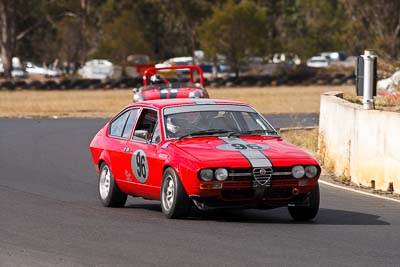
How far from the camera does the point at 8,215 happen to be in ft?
40.9

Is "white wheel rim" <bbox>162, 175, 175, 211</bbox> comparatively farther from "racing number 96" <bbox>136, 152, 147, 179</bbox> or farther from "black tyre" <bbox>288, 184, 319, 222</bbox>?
"black tyre" <bbox>288, 184, 319, 222</bbox>

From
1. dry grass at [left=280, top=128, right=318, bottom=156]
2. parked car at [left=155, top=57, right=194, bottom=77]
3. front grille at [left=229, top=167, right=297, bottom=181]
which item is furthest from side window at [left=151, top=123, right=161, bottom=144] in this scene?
parked car at [left=155, top=57, right=194, bottom=77]

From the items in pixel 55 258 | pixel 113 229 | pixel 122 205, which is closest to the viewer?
pixel 55 258

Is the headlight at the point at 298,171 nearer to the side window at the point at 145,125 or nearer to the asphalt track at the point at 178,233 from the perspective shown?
the asphalt track at the point at 178,233

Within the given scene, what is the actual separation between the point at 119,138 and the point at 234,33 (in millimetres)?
58044

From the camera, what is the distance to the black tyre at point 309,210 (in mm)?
11844

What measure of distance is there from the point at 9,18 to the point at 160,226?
2473 inches

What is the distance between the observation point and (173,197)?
11688 mm

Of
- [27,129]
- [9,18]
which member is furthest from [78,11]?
[27,129]

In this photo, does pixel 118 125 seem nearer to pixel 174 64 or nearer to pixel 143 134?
pixel 143 134

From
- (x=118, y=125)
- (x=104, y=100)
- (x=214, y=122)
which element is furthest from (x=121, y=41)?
(x=214, y=122)

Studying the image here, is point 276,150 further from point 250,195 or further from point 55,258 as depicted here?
point 55,258

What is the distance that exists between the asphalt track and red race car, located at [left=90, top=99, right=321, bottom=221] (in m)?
0.25

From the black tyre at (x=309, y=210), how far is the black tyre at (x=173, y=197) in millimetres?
1200
